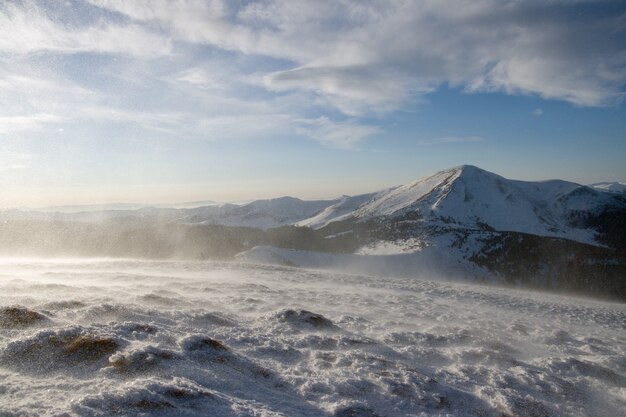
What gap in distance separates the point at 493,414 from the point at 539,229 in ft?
298

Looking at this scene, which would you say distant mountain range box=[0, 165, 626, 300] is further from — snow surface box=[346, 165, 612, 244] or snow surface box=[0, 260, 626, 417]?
snow surface box=[0, 260, 626, 417]

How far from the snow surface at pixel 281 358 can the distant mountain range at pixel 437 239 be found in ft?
96.9

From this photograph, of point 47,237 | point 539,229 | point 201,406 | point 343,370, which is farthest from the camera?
point 539,229

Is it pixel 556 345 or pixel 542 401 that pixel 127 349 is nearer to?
pixel 542 401

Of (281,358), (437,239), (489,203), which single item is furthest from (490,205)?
(281,358)

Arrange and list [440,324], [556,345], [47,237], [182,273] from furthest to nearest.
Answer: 1. [47,237]
2. [182,273]
3. [440,324]
4. [556,345]

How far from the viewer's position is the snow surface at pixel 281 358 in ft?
22.9

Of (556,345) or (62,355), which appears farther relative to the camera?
(556,345)

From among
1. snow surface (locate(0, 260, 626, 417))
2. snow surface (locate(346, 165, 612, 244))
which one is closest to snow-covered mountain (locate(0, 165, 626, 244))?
snow surface (locate(346, 165, 612, 244))

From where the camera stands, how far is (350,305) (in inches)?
727

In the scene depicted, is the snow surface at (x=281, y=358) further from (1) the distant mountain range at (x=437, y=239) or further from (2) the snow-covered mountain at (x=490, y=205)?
(2) the snow-covered mountain at (x=490, y=205)

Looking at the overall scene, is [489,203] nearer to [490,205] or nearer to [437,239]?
[490,205]

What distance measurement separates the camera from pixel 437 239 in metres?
62.6

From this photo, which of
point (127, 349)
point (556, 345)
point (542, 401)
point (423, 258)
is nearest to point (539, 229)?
point (423, 258)
